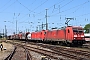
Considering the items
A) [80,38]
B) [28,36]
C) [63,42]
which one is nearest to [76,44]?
[80,38]

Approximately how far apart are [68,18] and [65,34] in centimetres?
1196

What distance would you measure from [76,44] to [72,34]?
1743mm

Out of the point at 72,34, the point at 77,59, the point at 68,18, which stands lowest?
the point at 77,59

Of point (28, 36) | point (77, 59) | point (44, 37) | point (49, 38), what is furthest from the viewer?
point (28, 36)

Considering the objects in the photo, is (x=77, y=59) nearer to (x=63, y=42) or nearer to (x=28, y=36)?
(x=63, y=42)

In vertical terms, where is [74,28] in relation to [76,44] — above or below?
above

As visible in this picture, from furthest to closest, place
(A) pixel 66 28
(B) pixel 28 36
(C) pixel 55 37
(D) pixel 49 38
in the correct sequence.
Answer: (B) pixel 28 36 < (D) pixel 49 38 < (C) pixel 55 37 < (A) pixel 66 28

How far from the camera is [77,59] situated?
1634cm

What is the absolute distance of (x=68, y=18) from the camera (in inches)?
1831

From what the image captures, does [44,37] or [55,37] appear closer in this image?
[55,37]

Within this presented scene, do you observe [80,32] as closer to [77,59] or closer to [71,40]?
[71,40]

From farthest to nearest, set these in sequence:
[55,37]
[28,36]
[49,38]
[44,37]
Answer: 1. [28,36]
2. [44,37]
3. [49,38]
4. [55,37]

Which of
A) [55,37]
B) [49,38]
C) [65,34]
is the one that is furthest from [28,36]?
[65,34]

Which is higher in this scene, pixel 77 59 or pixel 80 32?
pixel 80 32
